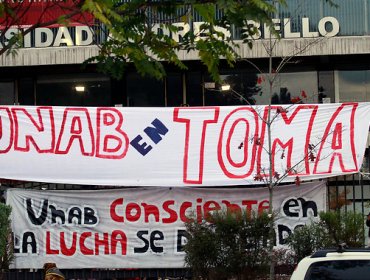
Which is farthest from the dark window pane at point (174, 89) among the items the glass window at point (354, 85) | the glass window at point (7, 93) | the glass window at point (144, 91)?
the glass window at point (7, 93)

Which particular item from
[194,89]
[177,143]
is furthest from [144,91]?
[177,143]

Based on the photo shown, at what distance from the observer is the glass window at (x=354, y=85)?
1670 centimetres

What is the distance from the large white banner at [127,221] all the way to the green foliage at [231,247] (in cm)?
177

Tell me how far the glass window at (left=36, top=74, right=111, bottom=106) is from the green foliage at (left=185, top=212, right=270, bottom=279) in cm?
675

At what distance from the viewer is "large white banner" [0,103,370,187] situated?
12852 millimetres

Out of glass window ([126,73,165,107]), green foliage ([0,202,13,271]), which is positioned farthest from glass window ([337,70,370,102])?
green foliage ([0,202,13,271])

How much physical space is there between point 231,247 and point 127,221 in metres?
2.63

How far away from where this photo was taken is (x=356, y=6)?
15.5m

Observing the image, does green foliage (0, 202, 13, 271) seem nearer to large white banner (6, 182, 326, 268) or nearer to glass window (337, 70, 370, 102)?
large white banner (6, 182, 326, 268)

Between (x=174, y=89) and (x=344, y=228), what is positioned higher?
(x=174, y=89)

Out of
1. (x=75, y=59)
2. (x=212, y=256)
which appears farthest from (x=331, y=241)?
(x=75, y=59)

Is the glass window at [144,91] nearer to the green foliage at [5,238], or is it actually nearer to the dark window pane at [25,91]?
the dark window pane at [25,91]

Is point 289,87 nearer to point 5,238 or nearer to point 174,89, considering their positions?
point 174,89

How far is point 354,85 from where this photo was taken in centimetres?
1680
